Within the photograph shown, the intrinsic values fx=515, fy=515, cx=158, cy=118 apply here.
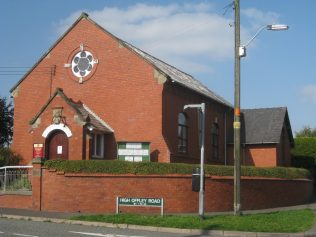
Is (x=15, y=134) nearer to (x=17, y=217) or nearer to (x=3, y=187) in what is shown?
(x=3, y=187)

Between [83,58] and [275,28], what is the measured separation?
44.0 ft

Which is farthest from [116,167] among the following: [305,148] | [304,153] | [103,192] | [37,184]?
[305,148]

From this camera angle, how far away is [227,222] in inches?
695

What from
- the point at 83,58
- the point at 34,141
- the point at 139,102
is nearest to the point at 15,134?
the point at 34,141

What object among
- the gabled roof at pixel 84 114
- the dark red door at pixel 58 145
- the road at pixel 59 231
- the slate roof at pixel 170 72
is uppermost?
the slate roof at pixel 170 72

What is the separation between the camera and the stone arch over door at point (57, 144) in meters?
26.4

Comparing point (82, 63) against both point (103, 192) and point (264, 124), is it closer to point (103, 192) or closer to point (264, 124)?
point (103, 192)

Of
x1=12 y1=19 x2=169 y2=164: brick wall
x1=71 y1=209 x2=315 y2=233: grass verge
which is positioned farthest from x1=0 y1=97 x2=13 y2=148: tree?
x1=71 y1=209 x2=315 y2=233: grass verge

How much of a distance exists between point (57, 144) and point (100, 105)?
3465 millimetres

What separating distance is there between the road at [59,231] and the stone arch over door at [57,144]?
879 centimetres

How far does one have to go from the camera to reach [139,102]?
27.6 m

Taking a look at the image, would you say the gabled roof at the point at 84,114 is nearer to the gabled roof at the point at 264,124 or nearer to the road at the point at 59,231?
the road at the point at 59,231

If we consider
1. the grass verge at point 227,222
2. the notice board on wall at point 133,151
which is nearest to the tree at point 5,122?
the notice board on wall at point 133,151

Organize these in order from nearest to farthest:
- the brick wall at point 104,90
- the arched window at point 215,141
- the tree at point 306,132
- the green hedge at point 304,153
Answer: the brick wall at point 104,90 < the arched window at point 215,141 < the green hedge at point 304,153 < the tree at point 306,132
